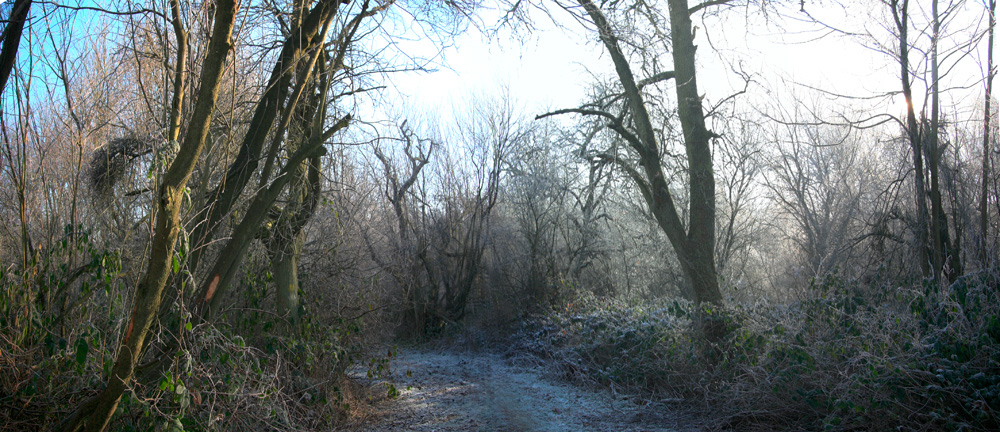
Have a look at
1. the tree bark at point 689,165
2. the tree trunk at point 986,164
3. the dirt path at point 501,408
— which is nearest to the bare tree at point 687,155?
the tree bark at point 689,165

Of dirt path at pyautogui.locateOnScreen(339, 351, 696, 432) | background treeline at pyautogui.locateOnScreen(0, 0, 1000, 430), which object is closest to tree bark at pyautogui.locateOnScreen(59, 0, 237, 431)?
background treeline at pyautogui.locateOnScreen(0, 0, 1000, 430)

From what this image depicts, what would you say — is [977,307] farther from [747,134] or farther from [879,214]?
[747,134]

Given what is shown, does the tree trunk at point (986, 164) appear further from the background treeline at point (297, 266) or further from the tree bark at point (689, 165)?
the tree bark at point (689, 165)

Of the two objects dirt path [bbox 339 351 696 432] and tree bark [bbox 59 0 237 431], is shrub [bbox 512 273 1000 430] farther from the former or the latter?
tree bark [bbox 59 0 237 431]

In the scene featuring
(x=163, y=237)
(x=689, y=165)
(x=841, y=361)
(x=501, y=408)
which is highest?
(x=689, y=165)

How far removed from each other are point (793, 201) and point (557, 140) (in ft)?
26.6

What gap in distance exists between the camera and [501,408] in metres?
6.52

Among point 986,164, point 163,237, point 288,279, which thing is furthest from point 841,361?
point 288,279

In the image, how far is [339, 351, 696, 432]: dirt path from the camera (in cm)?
564

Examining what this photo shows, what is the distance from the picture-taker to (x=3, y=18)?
10.7ft

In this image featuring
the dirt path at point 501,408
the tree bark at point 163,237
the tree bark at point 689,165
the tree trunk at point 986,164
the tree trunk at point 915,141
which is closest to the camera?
the tree bark at point 163,237

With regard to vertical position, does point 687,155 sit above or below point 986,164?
above

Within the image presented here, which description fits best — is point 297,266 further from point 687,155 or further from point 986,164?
point 986,164

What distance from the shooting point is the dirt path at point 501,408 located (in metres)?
5.64
